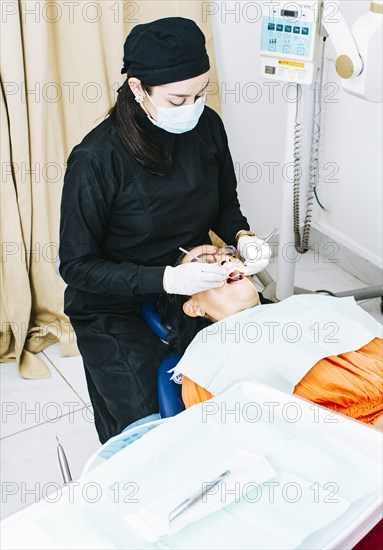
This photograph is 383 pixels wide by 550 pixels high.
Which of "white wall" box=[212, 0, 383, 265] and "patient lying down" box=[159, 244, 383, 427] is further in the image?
"white wall" box=[212, 0, 383, 265]

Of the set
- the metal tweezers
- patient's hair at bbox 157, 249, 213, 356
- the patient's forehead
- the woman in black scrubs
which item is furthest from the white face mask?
the metal tweezers

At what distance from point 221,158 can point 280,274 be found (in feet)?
2.69

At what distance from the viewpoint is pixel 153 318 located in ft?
5.78

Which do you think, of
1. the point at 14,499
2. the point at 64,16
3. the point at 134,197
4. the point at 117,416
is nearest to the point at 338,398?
the point at 117,416

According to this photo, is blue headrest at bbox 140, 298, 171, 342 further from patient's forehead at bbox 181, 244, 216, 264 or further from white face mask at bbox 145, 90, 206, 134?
white face mask at bbox 145, 90, 206, 134

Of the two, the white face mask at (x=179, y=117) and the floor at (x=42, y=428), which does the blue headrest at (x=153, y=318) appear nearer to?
the white face mask at (x=179, y=117)

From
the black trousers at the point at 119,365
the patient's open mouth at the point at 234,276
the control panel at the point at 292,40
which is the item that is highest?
the control panel at the point at 292,40

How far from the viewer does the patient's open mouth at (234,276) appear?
1646 mm

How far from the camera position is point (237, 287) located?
164 centimetres

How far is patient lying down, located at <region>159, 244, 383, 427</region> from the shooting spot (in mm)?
1354

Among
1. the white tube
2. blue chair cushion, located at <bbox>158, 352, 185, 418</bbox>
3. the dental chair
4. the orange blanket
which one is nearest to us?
the dental chair

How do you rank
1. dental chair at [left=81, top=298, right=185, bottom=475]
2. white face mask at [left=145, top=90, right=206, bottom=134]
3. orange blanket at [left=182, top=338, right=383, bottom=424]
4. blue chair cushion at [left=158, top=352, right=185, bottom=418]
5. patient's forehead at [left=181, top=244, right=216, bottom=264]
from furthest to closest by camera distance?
1. patient's forehead at [left=181, top=244, right=216, bottom=264]
2. white face mask at [left=145, top=90, right=206, bottom=134]
3. blue chair cushion at [left=158, top=352, right=185, bottom=418]
4. orange blanket at [left=182, top=338, right=383, bottom=424]
5. dental chair at [left=81, top=298, right=185, bottom=475]

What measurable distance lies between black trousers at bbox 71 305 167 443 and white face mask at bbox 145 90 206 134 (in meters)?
0.49

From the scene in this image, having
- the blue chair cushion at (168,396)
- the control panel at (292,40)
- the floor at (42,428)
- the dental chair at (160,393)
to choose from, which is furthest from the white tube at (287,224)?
the blue chair cushion at (168,396)
